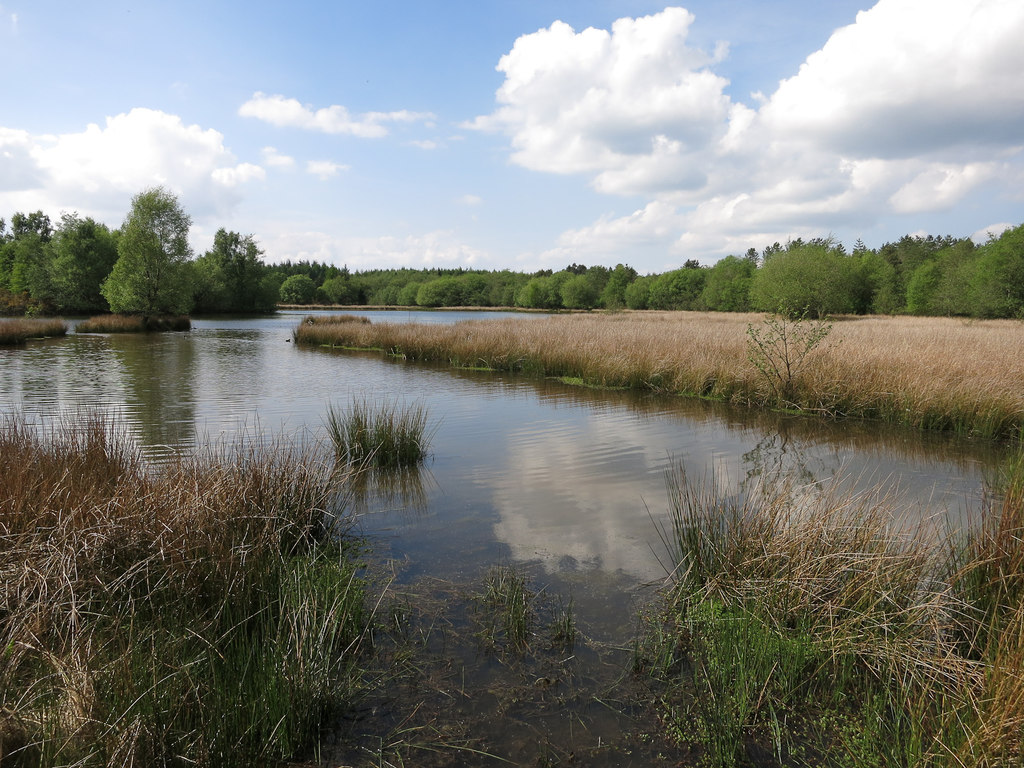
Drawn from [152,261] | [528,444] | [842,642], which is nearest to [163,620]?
[842,642]

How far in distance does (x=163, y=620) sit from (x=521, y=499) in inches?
157

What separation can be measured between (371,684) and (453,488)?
3.77 m

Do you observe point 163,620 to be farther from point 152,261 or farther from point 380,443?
point 152,261

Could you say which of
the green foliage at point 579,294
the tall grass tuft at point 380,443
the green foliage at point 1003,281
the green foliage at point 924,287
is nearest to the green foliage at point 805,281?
the green foliage at point 924,287

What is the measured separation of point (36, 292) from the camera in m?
48.2

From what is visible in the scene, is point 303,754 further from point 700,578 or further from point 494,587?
point 700,578

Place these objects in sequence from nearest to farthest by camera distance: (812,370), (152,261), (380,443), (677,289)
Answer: (380,443), (812,370), (152,261), (677,289)

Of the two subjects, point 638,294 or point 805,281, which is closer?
point 805,281

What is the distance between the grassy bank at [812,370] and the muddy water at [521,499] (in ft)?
2.48

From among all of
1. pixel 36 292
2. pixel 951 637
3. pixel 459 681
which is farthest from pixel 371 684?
pixel 36 292

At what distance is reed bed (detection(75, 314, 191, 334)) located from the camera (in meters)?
34.7

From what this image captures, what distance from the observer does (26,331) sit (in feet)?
88.2

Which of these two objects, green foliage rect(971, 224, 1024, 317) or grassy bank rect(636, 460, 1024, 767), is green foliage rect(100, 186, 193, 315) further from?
green foliage rect(971, 224, 1024, 317)

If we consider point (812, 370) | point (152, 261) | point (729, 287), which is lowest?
point (812, 370)
